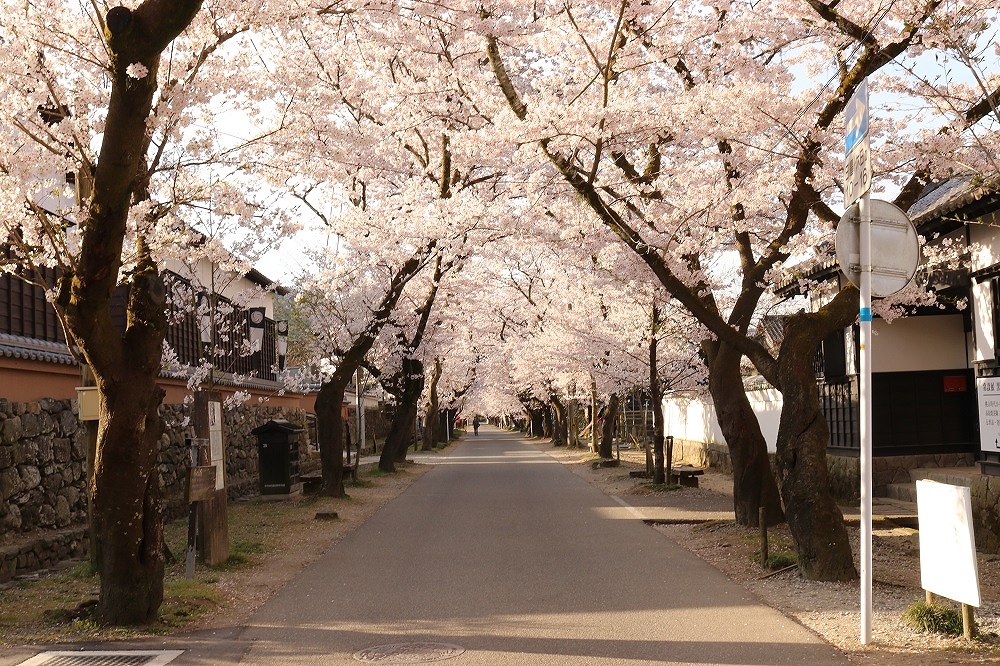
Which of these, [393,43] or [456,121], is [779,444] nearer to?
[456,121]

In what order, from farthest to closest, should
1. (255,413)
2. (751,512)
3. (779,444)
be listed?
(255,413), (751,512), (779,444)

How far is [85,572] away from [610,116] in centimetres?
818

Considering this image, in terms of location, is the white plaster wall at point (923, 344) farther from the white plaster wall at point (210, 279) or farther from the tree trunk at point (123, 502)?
the tree trunk at point (123, 502)

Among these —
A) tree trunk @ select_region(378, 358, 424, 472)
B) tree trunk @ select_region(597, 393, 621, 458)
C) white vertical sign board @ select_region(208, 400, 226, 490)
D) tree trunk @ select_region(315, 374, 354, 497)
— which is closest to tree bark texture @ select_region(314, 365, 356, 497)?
tree trunk @ select_region(315, 374, 354, 497)

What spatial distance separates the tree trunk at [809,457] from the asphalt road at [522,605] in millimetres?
1034

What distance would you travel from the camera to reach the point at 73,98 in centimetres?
1054

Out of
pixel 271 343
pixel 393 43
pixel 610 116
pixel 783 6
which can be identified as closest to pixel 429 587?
pixel 610 116

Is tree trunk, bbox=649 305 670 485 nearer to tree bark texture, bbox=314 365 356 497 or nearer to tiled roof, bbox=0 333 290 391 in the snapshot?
tree bark texture, bbox=314 365 356 497

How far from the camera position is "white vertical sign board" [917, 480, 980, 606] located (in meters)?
6.77

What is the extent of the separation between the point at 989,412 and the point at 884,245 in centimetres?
651

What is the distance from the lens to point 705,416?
3503cm

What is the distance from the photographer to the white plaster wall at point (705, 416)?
86.3 ft

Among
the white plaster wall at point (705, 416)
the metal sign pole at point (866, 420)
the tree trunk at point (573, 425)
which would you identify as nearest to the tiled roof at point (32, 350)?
the metal sign pole at point (866, 420)

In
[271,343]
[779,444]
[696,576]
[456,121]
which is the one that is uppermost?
[456,121]
